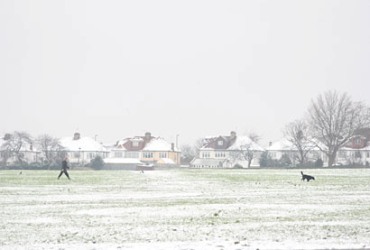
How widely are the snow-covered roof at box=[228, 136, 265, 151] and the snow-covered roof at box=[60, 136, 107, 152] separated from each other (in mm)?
36606

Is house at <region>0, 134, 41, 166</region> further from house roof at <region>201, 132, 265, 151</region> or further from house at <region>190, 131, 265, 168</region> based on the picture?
house roof at <region>201, 132, 265, 151</region>

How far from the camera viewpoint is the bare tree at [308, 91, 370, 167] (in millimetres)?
105688

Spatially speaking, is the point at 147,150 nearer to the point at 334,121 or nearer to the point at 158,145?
the point at 158,145

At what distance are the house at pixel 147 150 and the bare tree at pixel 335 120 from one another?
203ft

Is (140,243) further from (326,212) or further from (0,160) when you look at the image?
(0,160)

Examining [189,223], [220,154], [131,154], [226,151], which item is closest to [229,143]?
[226,151]

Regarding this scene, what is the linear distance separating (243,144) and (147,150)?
2661 cm


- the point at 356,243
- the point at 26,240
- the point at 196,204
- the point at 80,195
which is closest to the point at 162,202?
the point at 196,204

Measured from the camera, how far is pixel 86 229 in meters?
16.5

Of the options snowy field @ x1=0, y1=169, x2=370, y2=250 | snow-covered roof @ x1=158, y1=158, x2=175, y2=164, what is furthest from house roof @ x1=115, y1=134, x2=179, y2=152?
snowy field @ x1=0, y1=169, x2=370, y2=250

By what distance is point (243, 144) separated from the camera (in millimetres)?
170250

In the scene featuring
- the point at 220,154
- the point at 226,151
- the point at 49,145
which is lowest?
the point at 220,154

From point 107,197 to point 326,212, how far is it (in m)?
11.9

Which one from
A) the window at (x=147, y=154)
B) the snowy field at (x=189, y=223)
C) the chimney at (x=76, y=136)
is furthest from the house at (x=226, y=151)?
the snowy field at (x=189, y=223)
